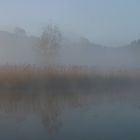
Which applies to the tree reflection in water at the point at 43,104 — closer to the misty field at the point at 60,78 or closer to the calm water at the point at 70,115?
the calm water at the point at 70,115

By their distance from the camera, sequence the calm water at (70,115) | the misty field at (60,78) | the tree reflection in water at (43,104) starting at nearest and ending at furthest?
the calm water at (70,115)
the tree reflection in water at (43,104)
the misty field at (60,78)

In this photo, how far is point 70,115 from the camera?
12438 millimetres

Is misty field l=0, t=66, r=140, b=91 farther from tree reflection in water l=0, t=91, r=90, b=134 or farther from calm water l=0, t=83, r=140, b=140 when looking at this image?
tree reflection in water l=0, t=91, r=90, b=134

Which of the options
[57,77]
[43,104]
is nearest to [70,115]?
[43,104]

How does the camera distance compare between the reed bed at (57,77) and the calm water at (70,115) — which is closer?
the calm water at (70,115)

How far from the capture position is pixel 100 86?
1950cm

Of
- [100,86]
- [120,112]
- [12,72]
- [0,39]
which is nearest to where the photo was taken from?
[120,112]

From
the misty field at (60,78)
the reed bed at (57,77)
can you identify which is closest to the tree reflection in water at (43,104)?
the misty field at (60,78)

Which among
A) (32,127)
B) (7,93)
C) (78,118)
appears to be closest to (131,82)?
(7,93)

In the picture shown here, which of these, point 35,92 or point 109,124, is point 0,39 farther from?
point 109,124

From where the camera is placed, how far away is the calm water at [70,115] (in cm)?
984

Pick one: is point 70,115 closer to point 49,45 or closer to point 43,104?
point 43,104

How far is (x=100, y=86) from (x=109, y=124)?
27.9 feet

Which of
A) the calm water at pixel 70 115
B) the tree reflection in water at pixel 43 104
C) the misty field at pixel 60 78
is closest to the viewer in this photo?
the calm water at pixel 70 115
